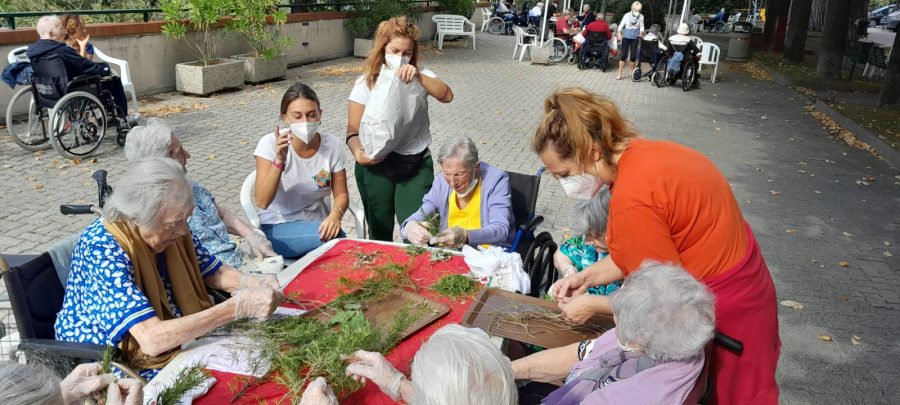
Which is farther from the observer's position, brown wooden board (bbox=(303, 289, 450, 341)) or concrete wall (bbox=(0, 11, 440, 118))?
concrete wall (bbox=(0, 11, 440, 118))

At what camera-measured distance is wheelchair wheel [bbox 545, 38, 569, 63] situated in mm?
18891

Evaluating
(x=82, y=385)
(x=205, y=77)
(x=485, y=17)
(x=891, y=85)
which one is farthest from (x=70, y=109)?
(x=485, y=17)

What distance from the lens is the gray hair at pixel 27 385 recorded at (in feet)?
4.99

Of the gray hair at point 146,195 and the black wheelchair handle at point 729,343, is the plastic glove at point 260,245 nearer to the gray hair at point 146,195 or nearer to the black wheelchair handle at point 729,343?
the gray hair at point 146,195

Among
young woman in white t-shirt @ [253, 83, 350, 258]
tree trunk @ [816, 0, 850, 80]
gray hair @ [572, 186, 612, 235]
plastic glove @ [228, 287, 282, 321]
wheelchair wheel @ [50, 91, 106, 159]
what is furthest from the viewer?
tree trunk @ [816, 0, 850, 80]

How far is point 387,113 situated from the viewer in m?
4.09

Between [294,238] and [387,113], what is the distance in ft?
3.24

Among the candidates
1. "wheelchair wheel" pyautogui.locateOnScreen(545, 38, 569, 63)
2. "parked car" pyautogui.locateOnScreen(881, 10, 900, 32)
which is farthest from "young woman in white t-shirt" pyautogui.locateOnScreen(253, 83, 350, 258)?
"parked car" pyautogui.locateOnScreen(881, 10, 900, 32)

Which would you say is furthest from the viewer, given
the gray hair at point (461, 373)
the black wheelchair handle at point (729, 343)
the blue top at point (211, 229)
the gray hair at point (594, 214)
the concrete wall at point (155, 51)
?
the concrete wall at point (155, 51)

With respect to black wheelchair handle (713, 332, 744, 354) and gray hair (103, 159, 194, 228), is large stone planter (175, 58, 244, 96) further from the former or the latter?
black wheelchair handle (713, 332, 744, 354)

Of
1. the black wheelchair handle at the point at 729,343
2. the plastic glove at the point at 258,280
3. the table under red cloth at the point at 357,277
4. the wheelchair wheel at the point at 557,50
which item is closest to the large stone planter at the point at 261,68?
the wheelchair wheel at the point at 557,50

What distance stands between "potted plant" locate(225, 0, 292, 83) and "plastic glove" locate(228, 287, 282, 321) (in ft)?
35.4

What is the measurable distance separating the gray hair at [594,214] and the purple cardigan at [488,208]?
32.0 inches

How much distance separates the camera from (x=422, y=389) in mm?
1696
